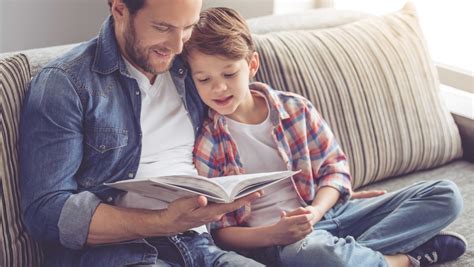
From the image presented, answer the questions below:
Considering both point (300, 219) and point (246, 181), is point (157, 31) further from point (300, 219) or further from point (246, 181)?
point (300, 219)

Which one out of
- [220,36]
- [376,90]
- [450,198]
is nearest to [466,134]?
[376,90]

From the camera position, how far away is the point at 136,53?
1842 millimetres

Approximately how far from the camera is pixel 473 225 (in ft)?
7.13

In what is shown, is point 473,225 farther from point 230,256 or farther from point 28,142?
point 28,142

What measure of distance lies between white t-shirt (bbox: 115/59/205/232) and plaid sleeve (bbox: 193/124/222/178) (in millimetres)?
15

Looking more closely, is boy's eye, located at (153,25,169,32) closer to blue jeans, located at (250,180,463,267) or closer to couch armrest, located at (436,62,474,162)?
blue jeans, located at (250,180,463,267)

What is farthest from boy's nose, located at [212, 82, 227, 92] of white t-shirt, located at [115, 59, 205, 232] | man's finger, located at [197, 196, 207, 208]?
man's finger, located at [197, 196, 207, 208]

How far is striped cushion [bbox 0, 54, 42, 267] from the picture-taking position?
1.72m

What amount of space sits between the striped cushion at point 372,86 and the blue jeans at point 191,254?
0.61 metres

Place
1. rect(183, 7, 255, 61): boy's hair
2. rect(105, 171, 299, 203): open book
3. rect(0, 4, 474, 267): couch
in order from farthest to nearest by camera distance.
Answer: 1. rect(0, 4, 474, 267): couch
2. rect(183, 7, 255, 61): boy's hair
3. rect(105, 171, 299, 203): open book

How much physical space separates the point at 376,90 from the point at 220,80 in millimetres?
686

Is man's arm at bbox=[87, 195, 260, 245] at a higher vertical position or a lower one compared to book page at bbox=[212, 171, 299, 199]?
lower

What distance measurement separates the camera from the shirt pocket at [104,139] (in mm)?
1787

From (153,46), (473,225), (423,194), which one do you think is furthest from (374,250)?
(153,46)
